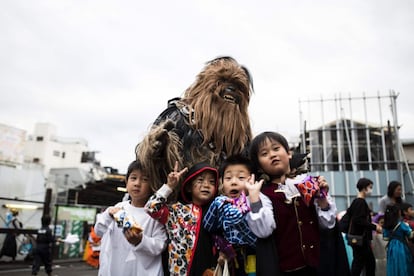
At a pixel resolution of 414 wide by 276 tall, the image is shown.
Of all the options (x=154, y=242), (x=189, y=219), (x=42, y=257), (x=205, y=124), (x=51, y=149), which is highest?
(x=51, y=149)

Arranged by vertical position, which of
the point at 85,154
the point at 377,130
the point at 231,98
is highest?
the point at 85,154

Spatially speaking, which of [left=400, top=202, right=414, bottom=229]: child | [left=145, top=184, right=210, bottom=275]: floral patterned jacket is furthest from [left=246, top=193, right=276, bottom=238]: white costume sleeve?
[left=400, top=202, right=414, bottom=229]: child

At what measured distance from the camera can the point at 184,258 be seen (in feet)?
6.46

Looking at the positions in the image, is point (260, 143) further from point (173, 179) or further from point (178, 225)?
point (178, 225)

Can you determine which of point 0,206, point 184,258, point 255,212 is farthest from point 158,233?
point 0,206

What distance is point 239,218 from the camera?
6.01ft

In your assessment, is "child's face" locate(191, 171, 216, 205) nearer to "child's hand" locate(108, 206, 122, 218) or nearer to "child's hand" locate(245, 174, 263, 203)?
"child's hand" locate(245, 174, 263, 203)

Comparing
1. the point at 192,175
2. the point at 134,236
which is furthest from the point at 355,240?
the point at 134,236

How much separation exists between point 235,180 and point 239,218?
301mm

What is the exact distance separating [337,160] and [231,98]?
11263 mm

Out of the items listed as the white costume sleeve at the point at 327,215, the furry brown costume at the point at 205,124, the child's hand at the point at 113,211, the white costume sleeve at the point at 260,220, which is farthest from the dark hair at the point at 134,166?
the white costume sleeve at the point at 327,215

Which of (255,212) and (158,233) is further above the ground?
(255,212)

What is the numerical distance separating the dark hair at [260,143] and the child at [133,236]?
2.24 feet

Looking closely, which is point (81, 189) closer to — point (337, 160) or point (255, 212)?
point (337, 160)
